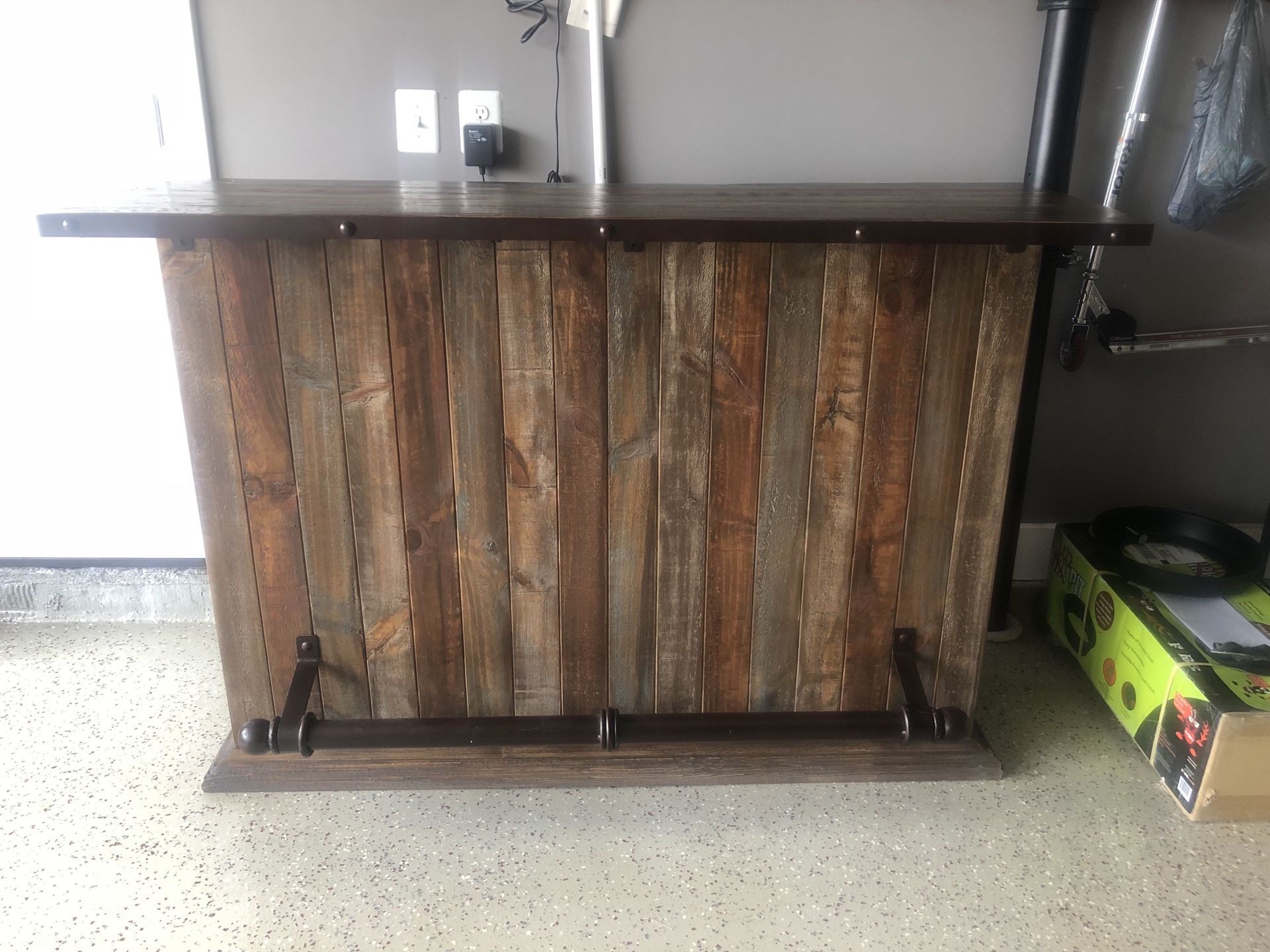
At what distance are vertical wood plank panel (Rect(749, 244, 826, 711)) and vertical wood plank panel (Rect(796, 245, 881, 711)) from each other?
1 centimetres

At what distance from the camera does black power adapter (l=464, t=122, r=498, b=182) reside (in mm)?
1711

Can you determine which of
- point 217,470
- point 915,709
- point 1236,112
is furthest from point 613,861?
point 1236,112

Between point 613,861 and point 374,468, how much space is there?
0.71 meters

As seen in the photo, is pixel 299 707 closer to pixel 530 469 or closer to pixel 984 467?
pixel 530 469

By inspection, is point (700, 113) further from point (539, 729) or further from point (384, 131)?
point (539, 729)

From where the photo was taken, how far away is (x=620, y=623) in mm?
1568

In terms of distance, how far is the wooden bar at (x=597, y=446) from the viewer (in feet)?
4.38

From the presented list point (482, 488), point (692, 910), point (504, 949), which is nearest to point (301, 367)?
point (482, 488)

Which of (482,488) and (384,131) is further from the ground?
(384,131)

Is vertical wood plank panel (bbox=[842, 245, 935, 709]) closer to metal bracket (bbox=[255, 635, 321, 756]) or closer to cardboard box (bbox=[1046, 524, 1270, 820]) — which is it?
cardboard box (bbox=[1046, 524, 1270, 820])

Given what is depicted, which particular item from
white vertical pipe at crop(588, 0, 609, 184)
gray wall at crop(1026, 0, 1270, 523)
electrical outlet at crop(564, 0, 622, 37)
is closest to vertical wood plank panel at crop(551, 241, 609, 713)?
white vertical pipe at crop(588, 0, 609, 184)

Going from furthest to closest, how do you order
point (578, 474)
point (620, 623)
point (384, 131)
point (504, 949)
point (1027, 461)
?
point (1027, 461), point (384, 131), point (620, 623), point (578, 474), point (504, 949)

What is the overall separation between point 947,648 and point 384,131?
136 centimetres

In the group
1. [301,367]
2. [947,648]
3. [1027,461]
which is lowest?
[947,648]
